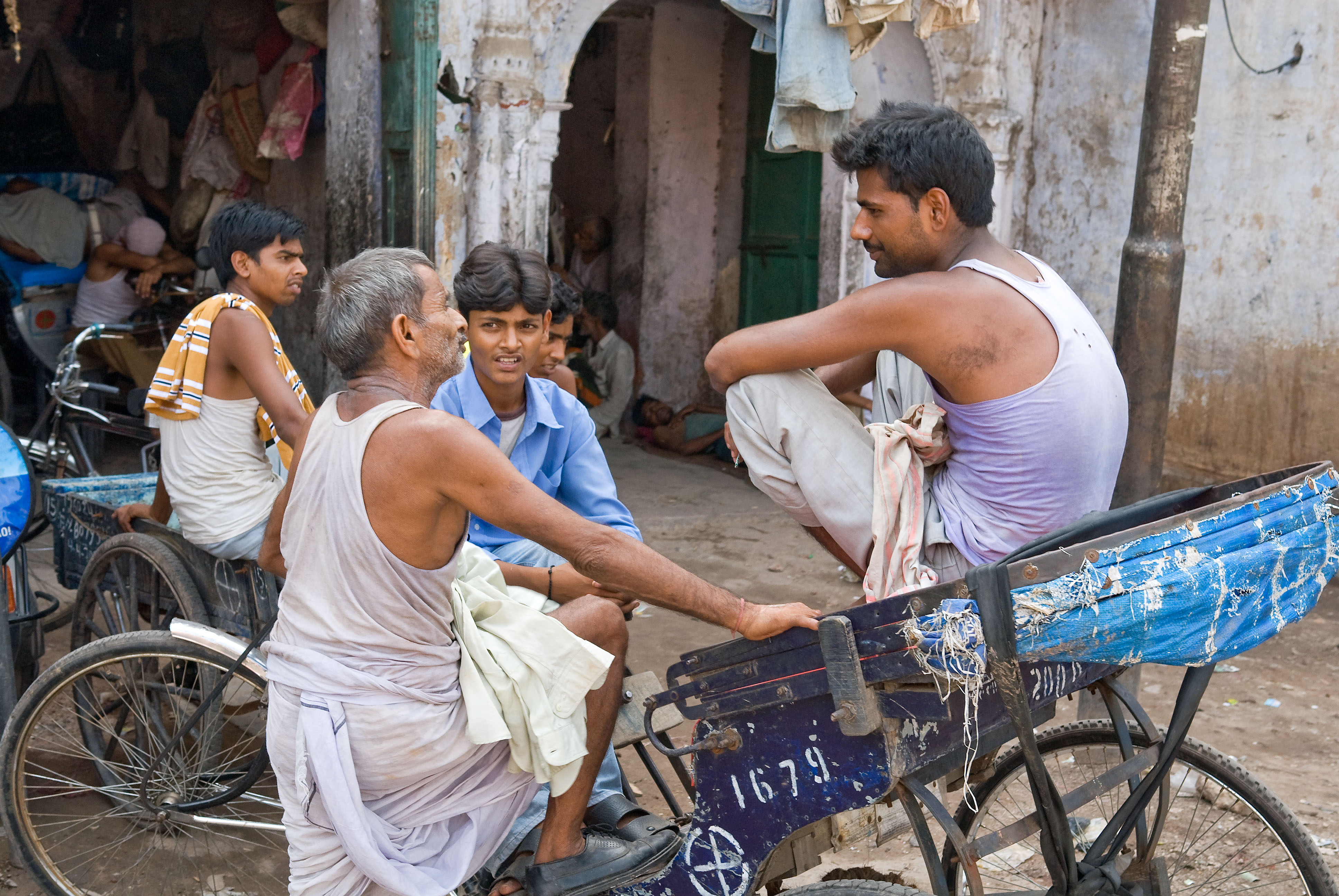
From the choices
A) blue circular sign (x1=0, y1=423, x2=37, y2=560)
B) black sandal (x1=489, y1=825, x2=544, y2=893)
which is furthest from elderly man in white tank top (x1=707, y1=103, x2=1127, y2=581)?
blue circular sign (x1=0, y1=423, x2=37, y2=560)

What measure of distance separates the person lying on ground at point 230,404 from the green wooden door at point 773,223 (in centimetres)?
495

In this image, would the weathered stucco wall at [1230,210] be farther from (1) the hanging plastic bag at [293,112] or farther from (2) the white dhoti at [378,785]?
(2) the white dhoti at [378,785]

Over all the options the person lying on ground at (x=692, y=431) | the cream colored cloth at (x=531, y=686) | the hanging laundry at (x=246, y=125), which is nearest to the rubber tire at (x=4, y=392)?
the hanging laundry at (x=246, y=125)

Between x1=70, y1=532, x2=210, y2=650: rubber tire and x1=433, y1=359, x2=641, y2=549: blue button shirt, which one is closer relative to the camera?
x1=433, y1=359, x2=641, y2=549: blue button shirt

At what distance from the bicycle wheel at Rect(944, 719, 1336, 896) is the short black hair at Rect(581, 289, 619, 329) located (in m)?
5.46

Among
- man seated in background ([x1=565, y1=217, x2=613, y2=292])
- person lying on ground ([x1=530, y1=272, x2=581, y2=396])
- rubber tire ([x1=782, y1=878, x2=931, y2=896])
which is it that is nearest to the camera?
rubber tire ([x1=782, y1=878, x2=931, y2=896])

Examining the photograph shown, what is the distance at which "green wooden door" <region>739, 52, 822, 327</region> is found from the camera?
8297 millimetres

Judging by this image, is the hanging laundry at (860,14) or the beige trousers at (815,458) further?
the hanging laundry at (860,14)

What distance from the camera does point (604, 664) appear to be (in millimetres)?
2316

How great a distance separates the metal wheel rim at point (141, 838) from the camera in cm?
291

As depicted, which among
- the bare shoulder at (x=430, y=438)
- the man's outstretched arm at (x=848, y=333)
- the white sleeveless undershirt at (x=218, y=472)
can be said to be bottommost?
the white sleeveless undershirt at (x=218, y=472)

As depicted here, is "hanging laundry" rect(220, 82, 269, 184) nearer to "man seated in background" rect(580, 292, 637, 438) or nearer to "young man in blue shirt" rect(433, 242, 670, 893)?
"man seated in background" rect(580, 292, 637, 438)

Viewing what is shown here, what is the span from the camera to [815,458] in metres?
2.25

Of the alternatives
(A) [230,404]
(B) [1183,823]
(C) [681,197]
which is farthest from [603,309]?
(B) [1183,823]
